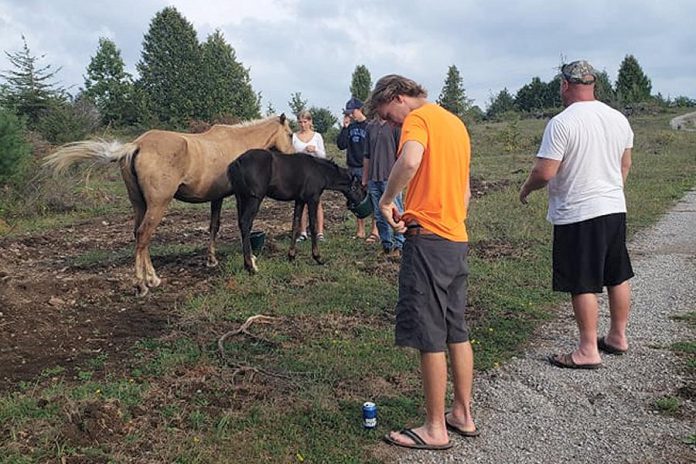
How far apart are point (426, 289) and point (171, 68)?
47.3 m

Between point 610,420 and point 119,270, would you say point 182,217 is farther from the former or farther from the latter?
point 610,420

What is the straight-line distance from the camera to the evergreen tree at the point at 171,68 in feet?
143

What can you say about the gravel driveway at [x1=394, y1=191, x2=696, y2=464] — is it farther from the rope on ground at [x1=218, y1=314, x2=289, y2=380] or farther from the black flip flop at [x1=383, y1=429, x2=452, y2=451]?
the rope on ground at [x1=218, y1=314, x2=289, y2=380]

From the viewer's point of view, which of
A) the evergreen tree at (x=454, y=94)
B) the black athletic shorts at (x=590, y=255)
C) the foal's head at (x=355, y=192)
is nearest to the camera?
the black athletic shorts at (x=590, y=255)

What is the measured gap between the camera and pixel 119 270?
7660mm

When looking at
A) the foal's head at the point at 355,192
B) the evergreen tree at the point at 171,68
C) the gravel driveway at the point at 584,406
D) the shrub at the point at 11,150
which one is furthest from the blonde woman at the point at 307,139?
the evergreen tree at the point at 171,68

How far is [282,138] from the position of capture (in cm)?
841

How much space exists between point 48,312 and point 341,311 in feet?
8.74

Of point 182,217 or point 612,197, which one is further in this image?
point 182,217

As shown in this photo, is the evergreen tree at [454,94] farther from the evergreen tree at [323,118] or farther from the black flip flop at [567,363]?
the black flip flop at [567,363]

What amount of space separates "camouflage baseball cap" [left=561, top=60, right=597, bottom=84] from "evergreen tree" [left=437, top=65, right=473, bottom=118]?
1324 inches

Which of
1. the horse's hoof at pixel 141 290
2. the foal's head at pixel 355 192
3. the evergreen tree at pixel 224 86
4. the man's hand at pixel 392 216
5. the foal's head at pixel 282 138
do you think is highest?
the evergreen tree at pixel 224 86

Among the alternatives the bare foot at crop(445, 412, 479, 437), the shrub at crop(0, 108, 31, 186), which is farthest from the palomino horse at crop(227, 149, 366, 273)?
the shrub at crop(0, 108, 31, 186)

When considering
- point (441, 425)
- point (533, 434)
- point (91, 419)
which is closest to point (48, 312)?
point (91, 419)
